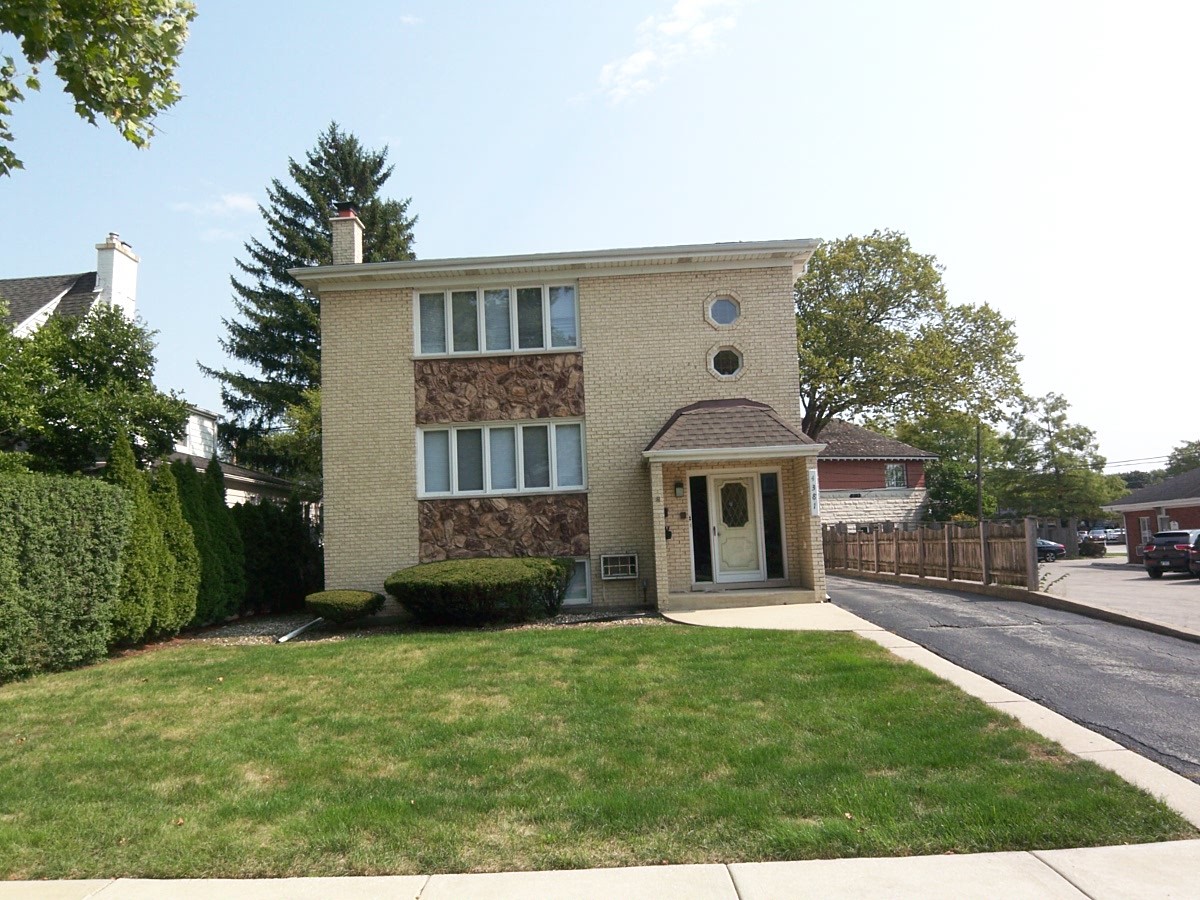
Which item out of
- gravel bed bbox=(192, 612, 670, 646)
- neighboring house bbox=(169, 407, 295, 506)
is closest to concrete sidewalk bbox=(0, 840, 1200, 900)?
gravel bed bbox=(192, 612, 670, 646)

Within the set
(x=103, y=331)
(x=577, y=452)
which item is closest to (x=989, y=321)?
(x=577, y=452)

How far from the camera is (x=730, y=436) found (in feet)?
46.6

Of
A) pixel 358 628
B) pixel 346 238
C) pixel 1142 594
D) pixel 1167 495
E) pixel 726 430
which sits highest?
pixel 346 238

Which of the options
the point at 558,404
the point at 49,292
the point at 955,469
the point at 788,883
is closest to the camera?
the point at 788,883

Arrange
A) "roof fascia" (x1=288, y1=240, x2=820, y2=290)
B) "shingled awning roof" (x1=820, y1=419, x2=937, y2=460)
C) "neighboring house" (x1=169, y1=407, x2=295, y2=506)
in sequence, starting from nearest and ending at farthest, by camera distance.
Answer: "roof fascia" (x1=288, y1=240, x2=820, y2=290), "neighboring house" (x1=169, y1=407, x2=295, y2=506), "shingled awning roof" (x1=820, y1=419, x2=937, y2=460)

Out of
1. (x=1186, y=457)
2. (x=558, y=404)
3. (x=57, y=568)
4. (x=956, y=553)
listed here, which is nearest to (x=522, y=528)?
(x=558, y=404)

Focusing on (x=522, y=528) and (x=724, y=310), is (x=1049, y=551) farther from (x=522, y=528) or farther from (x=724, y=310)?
(x=522, y=528)

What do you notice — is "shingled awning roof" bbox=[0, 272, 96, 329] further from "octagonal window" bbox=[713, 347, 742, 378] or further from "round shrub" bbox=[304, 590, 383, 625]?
"octagonal window" bbox=[713, 347, 742, 378]

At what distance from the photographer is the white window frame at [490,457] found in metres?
15.5

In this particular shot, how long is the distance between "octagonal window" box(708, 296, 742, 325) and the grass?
7657mm

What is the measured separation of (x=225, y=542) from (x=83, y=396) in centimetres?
361

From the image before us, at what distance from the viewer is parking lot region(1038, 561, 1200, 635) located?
12.7 meters

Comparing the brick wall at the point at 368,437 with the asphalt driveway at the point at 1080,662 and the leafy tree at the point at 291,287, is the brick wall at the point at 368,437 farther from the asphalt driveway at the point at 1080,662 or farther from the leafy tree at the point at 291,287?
the leafy tree at the point at 291,287

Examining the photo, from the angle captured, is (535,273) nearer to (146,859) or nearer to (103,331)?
(103,331)
